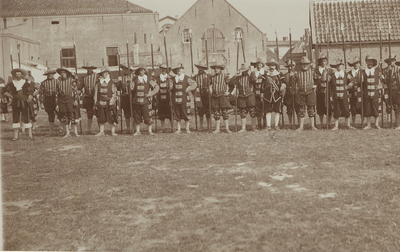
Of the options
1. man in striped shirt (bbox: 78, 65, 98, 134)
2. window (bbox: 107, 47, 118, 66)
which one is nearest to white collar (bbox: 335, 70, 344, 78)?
man in striped shirt (bbox: 78, 65, 98, 134)

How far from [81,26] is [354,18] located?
21.6m

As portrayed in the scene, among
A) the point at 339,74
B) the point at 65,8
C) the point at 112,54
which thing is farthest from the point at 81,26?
the point at 339,74

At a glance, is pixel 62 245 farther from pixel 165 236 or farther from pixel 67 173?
pixel 67 173

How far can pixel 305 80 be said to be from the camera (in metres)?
14.5

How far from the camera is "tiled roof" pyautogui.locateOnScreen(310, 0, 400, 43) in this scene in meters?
28.9

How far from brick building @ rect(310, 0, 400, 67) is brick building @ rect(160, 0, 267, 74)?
40.1 feet

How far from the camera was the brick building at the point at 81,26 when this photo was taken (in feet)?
136

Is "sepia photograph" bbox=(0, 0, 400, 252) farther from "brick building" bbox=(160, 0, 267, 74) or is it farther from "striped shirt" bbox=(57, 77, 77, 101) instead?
"brick building" bbox=(160, 0, 267, 74)

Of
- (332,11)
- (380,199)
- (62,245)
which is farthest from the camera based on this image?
(332,11)

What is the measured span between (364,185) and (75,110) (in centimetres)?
916

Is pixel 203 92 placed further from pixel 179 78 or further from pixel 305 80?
pixel 305 80

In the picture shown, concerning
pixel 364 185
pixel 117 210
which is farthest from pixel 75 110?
pixel 364 185

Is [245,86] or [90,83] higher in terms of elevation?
[90,83]

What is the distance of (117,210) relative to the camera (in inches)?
285
